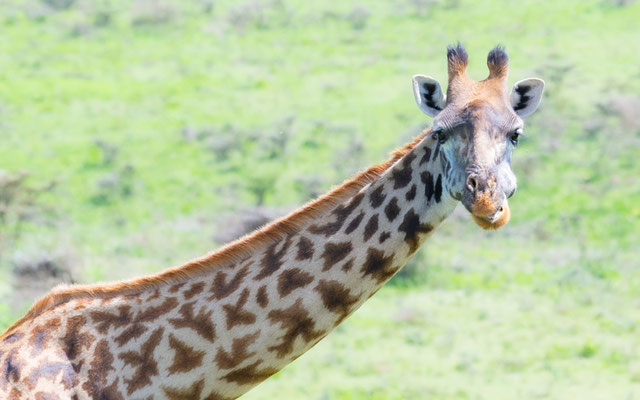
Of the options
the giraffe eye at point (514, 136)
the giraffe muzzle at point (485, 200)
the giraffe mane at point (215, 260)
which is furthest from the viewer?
the giraffe mane at point (215, 260)

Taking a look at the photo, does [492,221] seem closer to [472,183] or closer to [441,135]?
[472,183]

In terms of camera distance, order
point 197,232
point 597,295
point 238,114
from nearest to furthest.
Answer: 1. point 597,295
2. point 197,232
3. point 238,114

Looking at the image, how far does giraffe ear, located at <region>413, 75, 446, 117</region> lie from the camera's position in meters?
6.21

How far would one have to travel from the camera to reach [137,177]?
24531mm

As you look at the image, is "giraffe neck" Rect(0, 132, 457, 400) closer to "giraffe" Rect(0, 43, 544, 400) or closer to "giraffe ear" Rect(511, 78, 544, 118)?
"giraffe" Rect(0, 43, 544, 400)

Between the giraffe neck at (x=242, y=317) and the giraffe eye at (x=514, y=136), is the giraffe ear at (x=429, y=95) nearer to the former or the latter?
the giraffe neck at (x=242, y=317)

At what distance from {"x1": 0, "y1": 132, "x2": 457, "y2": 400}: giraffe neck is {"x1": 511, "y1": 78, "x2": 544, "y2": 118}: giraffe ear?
0.58m

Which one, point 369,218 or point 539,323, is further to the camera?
point 539,323

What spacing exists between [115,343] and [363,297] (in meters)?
1.42

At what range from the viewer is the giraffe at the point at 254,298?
585 centimetres

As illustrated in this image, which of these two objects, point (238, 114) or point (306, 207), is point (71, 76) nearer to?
point (238, 114)

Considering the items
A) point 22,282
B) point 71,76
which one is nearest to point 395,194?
point 22,282

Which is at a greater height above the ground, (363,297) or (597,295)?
(363,297)

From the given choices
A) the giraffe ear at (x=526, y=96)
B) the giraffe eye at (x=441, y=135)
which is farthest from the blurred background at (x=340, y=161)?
the giraffe eye at (x=441, y=135)
